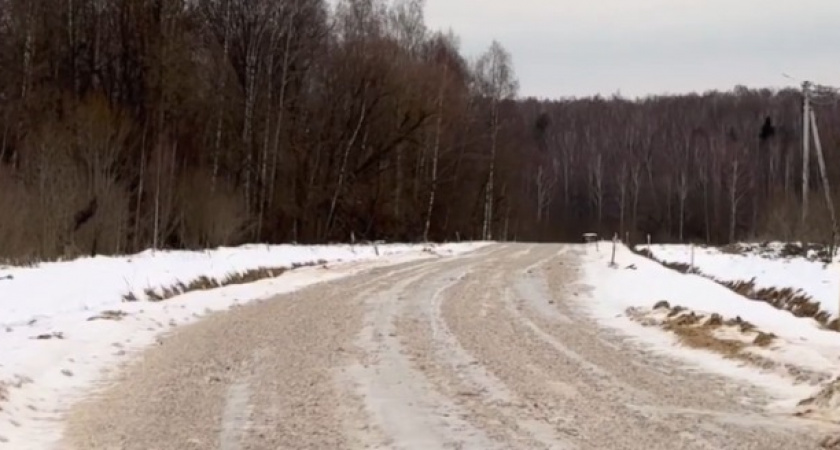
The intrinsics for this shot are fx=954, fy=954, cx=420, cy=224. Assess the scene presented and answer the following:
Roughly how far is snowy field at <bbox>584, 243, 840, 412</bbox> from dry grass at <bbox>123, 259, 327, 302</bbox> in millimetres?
8529

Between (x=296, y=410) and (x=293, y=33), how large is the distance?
3764 cm

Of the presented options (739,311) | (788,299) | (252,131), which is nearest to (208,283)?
(739,311)

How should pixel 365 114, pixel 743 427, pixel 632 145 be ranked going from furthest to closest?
pixel 632 145
pixel 365 114
pixel 743 427

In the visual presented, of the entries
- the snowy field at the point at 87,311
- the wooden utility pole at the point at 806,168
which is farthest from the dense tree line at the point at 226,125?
the wooden utility pole at the point at 806,168

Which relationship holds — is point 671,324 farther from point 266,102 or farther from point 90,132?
point 266,102

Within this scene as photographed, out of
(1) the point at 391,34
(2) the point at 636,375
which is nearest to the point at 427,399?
(2) the point at 636,375

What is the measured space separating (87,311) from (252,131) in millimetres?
27228

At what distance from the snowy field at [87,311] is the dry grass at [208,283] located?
111 mm

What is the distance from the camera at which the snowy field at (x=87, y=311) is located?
28.7 ft

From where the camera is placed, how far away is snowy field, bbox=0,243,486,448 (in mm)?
8758

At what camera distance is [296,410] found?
27.0 ft

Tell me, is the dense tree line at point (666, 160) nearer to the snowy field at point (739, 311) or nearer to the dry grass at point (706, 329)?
the snowy field at point (739, 311)

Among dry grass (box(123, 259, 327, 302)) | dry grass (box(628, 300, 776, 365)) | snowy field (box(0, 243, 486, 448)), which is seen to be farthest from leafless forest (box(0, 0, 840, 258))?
dry grass (box(628, 300, 776, 365))

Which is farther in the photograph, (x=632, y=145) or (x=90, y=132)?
(x=632, y=145)
